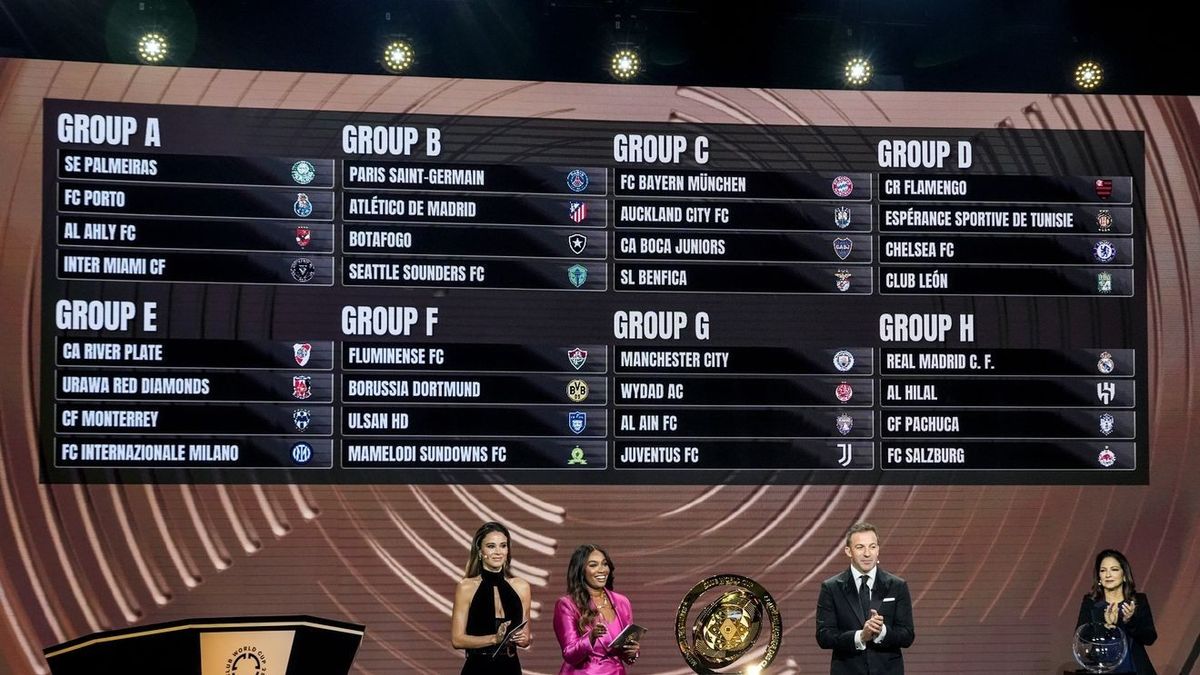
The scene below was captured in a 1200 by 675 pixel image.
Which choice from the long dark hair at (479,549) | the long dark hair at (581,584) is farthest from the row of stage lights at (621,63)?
the long dark hair at (581,584)

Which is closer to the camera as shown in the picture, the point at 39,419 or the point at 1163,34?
the point at 39,419

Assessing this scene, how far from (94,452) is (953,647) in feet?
14.4

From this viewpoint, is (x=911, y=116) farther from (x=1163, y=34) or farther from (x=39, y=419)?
(x=39, y=419)

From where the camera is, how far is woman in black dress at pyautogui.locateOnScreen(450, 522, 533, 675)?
5.27m

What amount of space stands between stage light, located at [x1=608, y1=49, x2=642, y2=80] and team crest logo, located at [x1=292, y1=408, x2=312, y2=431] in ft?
7.59

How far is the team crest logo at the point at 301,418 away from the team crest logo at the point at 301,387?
0.21ft

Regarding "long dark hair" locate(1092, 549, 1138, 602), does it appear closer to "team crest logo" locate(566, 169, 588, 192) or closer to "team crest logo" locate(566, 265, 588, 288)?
"team crest logo" locate(566, 265, 588, 288)

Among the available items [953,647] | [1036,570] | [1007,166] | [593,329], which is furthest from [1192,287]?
[593,329]

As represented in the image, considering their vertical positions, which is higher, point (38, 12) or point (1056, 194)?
point (38, 12)

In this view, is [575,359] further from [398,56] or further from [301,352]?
[398,56]

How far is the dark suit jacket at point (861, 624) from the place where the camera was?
5.09m

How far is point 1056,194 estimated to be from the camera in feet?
21.7

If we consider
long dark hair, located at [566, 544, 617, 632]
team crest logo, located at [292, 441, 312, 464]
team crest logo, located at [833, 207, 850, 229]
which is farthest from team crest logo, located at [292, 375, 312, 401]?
team crest logo, located at [833, 207, 850, 229]

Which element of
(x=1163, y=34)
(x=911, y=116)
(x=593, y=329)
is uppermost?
(x=1163, y=34)
